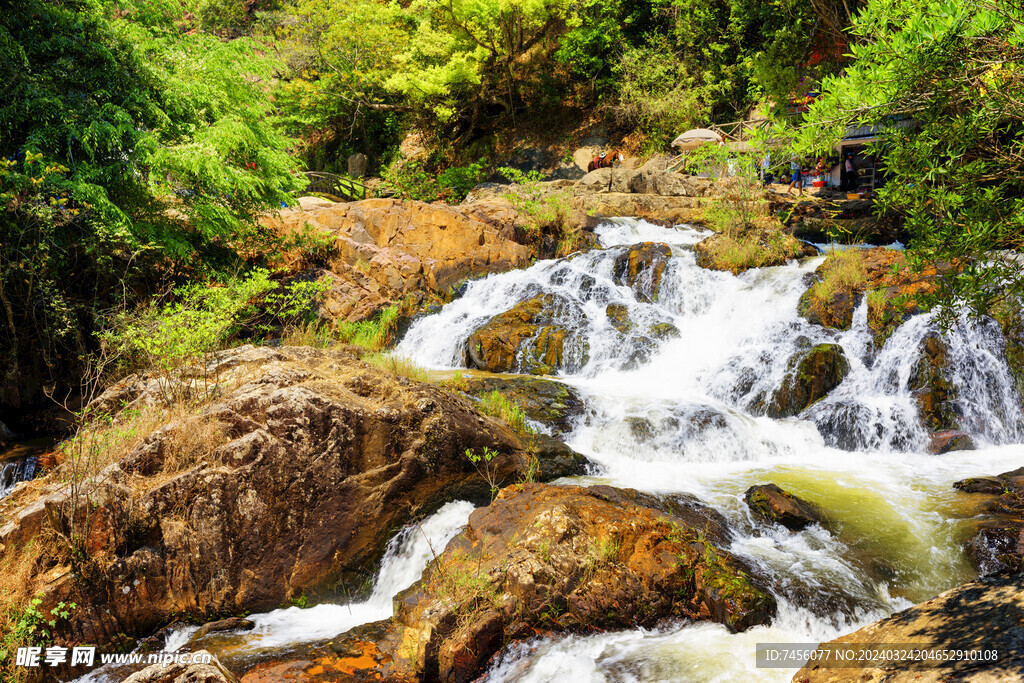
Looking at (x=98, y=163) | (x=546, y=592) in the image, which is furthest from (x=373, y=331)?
(x=546, y=592)

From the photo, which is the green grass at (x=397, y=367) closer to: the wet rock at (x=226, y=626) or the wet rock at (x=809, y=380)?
the wet rock at (x=226, y=626)

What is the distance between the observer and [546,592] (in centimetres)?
440

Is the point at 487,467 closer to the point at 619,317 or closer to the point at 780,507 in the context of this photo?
the point at 780,507

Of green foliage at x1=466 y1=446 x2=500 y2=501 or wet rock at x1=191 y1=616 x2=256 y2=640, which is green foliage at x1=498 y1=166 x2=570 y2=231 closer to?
green foliage at x1=466 y1=446 x2=500 y2=501

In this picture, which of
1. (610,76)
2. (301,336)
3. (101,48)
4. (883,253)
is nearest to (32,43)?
(101,48)

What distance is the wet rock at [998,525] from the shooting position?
5012 mm

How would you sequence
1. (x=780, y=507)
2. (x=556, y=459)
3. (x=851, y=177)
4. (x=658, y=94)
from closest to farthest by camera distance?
(x=780, y=507) < (x=556, y=459) < (x=851, y=177) < (x=658, y=94)

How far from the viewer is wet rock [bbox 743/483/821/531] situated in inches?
227

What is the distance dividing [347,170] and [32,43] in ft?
65.5

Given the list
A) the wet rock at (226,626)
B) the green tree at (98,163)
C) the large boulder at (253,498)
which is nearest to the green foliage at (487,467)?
the large boulder at (253,498)

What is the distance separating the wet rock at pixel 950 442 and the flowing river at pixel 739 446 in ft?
0.43

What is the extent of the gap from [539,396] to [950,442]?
5.75 m

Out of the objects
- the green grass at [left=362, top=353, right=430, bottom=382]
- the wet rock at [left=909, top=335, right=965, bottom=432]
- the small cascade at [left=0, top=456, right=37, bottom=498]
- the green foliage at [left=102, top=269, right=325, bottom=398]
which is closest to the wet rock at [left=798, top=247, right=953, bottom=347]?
the wet rock at [left=909, top=335, right=965, bottom=432]

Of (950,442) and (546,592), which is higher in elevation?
(546,592)
